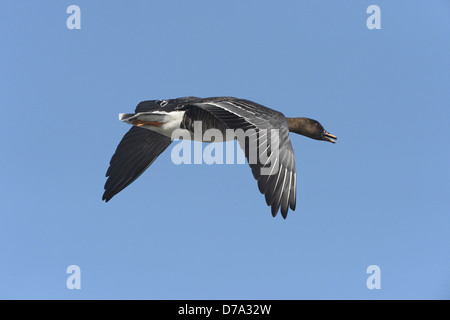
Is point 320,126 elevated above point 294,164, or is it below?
above

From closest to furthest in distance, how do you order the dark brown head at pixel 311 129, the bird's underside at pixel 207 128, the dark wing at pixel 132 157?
the bird's underside at pixel 207 128
the dark wing at pixel 132 157
the dark brown head at pixel 311 129

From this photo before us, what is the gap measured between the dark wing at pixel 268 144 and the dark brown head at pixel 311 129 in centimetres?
221

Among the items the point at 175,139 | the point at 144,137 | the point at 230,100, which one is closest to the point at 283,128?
the point at 230,100

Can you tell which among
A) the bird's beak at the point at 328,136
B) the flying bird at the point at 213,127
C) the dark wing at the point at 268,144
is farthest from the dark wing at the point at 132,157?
the bird's beak at the point at 328,136

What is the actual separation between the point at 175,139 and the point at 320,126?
2759 mm

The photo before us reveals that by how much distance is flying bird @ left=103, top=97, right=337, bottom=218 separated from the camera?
29.4 ft

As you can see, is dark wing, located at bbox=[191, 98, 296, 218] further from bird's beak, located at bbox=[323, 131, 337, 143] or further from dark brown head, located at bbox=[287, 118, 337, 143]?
bird's beak, located at bbox=[323, 131, 337, 143]

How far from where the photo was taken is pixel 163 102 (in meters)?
11.9

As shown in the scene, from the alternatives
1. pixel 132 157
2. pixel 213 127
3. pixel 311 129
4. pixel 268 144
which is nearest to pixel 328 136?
pixel 311 129

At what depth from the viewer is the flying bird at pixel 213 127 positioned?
8969 millimetres

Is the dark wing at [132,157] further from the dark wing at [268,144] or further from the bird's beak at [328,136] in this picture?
the bird's beak at [328,136]

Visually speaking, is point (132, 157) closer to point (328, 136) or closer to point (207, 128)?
point (207, 128)

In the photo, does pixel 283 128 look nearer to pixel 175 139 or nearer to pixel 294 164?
pixel 294 164

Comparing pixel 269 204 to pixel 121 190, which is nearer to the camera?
pixel 269 204
